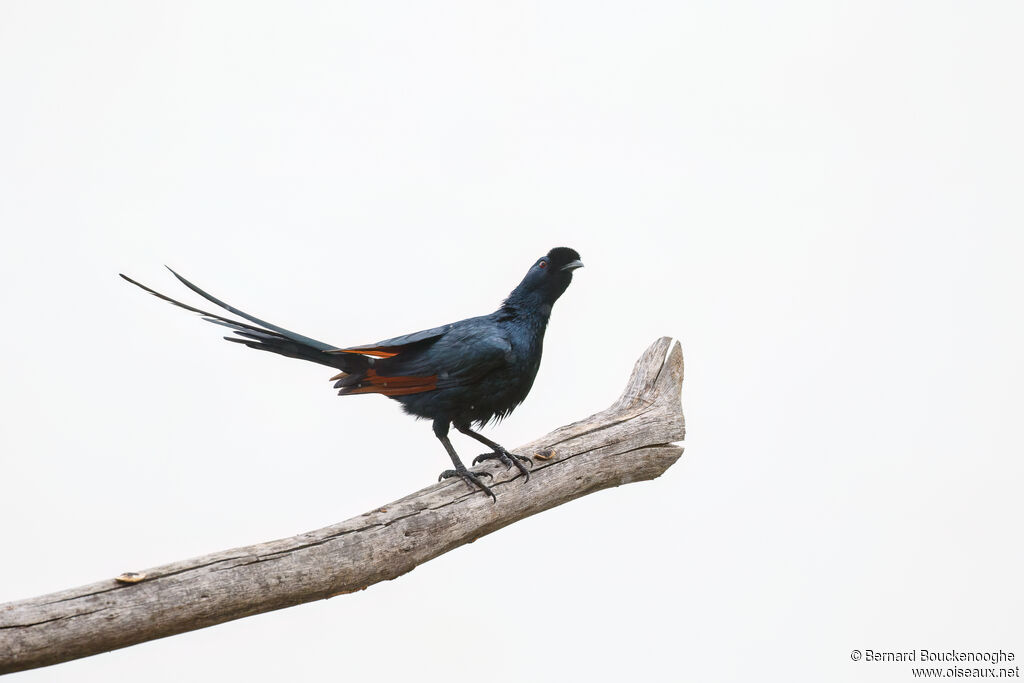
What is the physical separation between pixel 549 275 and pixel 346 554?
1423mm

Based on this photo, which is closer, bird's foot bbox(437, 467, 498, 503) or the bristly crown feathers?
bird's foot bbox(437, 467, 498, 503)

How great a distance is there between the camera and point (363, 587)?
117 inches

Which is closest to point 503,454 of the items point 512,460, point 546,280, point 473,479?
point 512,460

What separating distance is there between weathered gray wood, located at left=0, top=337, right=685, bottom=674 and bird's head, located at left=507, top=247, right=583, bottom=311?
66cm

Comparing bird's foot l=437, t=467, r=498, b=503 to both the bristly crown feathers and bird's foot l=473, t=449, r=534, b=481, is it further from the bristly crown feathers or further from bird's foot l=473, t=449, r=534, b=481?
the bristly crown feathers

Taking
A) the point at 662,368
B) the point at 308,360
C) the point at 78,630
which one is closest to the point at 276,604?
the point at 78,630

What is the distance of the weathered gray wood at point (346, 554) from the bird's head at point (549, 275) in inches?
25.8

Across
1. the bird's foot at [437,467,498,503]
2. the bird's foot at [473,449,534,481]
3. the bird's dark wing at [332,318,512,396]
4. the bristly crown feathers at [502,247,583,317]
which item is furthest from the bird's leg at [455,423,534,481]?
the bristly crown feathers at [502,247,583,317]

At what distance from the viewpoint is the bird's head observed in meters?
3.55

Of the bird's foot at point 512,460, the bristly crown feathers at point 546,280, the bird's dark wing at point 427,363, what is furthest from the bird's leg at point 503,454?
the bristly crown feathers at point 546,280

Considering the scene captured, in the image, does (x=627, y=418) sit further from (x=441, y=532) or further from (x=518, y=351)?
(x=441, y=532)

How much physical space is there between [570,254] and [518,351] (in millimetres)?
497

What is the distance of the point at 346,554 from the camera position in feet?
9.40

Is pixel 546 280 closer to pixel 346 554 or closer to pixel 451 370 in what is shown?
pixel 451 370
